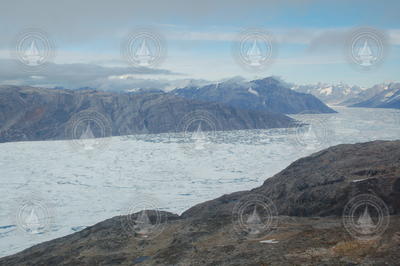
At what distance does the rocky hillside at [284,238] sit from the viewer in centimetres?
1484

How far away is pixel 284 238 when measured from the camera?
58.0 feet

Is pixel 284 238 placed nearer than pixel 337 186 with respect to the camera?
Yes

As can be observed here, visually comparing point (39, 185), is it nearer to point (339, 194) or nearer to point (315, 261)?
point (339, 194)

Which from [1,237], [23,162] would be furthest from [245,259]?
[23,162]

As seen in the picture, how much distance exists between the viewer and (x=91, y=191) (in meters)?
69.9

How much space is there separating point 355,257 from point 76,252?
55.9ft

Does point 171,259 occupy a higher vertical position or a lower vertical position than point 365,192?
lower
